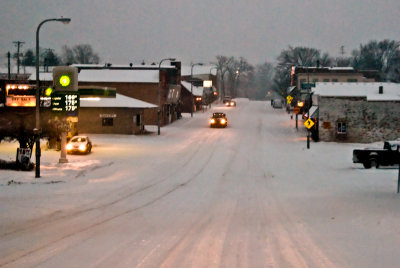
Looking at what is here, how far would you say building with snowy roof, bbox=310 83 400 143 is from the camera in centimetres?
4647

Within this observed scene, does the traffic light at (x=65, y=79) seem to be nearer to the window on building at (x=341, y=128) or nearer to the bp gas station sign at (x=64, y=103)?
the bp gas station sign at (x=64, y=103)

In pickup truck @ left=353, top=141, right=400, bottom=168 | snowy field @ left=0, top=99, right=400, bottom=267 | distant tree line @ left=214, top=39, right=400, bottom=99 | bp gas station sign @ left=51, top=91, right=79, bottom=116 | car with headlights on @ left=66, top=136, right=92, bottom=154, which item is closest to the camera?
snowy field @ left=0, top=99, right=400, bottom=267

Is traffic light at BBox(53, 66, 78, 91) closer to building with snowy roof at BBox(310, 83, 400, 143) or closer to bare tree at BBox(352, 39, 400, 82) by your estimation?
building with snowy roof at BBox(310, 83, 400, 143)

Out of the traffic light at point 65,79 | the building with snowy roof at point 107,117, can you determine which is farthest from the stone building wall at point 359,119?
the traffic light at point 65,79

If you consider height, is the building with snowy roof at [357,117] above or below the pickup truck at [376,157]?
above

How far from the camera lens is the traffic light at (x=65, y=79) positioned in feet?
96.8

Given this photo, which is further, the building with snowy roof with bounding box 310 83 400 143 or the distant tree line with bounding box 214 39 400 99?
the distant tree line with bounding box 214 39 400 99

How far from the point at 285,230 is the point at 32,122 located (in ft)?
69.7

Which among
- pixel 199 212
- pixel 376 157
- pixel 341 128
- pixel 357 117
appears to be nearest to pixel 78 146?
pixel 376 157

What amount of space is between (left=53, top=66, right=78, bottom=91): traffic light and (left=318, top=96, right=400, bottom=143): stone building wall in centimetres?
2442

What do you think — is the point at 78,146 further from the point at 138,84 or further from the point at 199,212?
the point at 138,84

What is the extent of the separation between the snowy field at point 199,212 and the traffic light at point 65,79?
4.48 m

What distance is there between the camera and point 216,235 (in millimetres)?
13078

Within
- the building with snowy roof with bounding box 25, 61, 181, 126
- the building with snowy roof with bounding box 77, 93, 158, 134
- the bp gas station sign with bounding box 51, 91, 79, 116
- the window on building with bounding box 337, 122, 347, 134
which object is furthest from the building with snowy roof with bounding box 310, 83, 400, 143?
the bp gas station sign with bounding box 51, 91, 79, 116
